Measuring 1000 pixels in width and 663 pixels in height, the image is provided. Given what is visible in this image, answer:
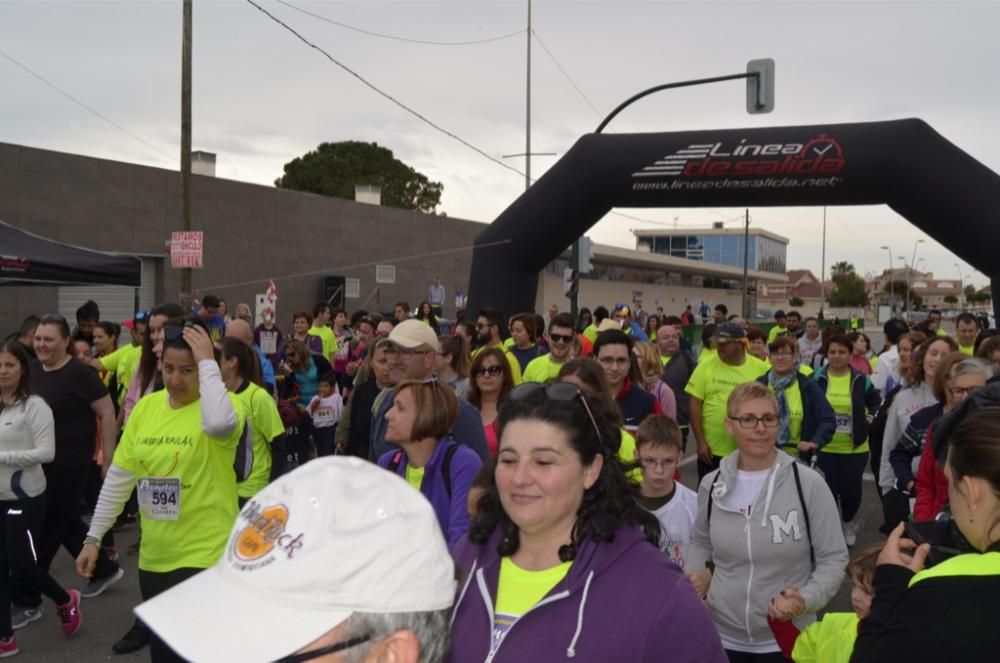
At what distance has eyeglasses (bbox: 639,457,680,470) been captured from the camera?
447 cm

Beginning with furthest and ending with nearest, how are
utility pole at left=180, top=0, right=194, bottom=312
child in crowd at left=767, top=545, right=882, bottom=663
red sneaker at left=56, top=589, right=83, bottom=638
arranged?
utility pole at left=180, top=0, right=194, bottom=312 → red sneaker at left=56, top=589, right=83, bottom=638 → child in crowd at left=767, top=545, right=882, bottom=663

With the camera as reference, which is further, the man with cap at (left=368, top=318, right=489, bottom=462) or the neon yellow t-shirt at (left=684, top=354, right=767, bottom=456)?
the neon yellow t-shirt at (left=684, top=354, right=767, bottom=456)

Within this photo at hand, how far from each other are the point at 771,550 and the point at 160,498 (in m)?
2.70

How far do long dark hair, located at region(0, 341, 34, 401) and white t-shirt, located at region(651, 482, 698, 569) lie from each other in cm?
382

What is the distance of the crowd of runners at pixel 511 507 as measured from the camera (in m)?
1.39

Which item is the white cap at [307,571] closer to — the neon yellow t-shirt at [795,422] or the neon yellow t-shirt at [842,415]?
the neon yellow t-shirt at [795,422]

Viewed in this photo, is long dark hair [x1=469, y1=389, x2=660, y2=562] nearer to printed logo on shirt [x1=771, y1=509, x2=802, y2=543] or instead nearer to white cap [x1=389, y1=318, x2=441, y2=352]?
printed logo on shirt [x1=771, y1=509, x2=802, y2=543]

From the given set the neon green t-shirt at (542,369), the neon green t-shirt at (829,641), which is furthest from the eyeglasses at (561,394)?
the neon green t-shirt at (542,369)

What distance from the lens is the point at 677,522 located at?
436 centimetres

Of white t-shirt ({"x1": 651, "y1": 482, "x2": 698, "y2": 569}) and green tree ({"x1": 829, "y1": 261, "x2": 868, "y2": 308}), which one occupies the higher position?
green tree ({"x1": 829, "y1": 261, "x2": 868, "y2": 308})

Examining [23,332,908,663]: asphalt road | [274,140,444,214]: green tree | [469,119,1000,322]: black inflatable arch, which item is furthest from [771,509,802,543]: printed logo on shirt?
[274,140,444,214]: green tree

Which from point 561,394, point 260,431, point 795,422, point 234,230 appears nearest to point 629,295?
point 234,230

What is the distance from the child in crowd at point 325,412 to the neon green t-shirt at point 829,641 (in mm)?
7110

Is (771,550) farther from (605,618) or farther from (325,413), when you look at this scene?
(325,413)
